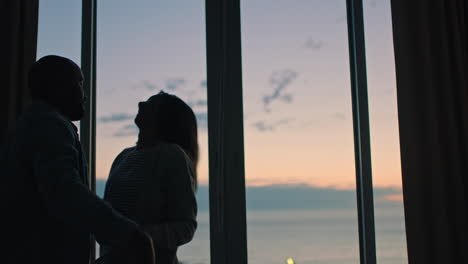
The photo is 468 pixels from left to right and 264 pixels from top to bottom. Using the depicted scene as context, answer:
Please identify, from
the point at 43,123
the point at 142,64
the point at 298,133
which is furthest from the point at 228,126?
the point at 43,123

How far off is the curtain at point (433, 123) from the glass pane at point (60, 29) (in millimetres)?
1708

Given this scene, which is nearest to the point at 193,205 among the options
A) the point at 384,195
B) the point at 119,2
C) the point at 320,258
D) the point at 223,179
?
the point at 223,179

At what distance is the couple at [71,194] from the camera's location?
1.25 metres

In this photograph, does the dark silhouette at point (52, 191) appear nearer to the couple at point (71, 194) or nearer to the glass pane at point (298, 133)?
the couple at point (71, 194)

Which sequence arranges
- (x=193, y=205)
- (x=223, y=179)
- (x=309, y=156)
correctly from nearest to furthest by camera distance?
(x=193, y=205)
(x=223, y=179)
(x=309, y=156)

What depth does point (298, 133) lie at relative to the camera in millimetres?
2877

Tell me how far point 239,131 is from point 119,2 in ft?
3.32

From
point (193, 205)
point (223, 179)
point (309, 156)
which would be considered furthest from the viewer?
point (309, 156)

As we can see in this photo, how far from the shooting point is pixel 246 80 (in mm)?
2854

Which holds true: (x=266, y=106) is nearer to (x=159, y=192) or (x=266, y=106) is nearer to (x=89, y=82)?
(x=89, y=82)

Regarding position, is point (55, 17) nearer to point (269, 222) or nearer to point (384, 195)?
point (269, 222)

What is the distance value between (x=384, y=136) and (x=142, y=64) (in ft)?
4.55

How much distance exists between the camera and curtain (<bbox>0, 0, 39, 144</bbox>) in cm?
258

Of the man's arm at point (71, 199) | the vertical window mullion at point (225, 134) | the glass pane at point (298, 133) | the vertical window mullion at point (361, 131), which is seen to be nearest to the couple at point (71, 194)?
the man's arm at point (71, 199)
